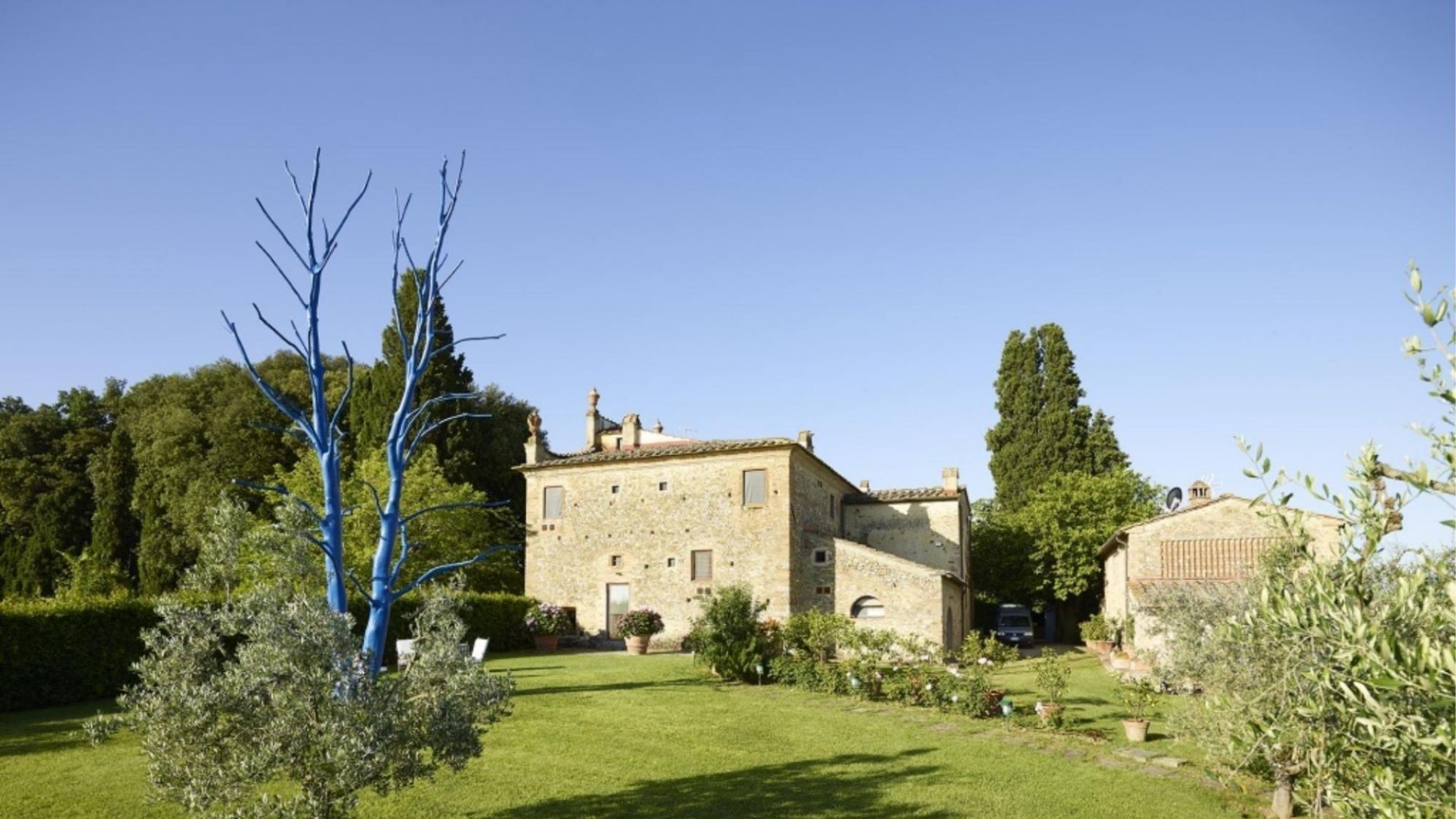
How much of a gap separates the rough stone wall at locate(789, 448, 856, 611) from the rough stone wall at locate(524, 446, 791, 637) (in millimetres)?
495

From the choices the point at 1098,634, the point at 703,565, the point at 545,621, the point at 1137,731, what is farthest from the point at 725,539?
the point at 1137,731

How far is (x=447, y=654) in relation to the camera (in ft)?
27.5

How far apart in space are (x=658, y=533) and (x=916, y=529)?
396 inches

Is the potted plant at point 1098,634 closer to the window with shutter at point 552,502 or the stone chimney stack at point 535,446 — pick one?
the window with shutter at point 552,502

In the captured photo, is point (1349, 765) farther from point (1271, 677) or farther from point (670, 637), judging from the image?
point (670, 637)

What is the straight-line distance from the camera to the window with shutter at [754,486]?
29328 mm

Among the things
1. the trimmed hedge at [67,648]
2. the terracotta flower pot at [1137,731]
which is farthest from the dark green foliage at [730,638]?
the terracotta flower pot at [1137,731]

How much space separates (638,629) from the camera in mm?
27875

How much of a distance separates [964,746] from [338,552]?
9.75 m

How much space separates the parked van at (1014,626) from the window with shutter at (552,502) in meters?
16.7

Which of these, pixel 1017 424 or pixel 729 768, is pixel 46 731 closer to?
pixel 729 768

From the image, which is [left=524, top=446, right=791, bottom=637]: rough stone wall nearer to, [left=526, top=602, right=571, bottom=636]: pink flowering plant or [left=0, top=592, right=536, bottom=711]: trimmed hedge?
[left=526, top=602, right=571, bottom=636]: pink flowering plant

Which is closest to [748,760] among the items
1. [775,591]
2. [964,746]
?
[964,746]

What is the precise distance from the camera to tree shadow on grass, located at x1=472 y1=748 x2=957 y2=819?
34.2ft
